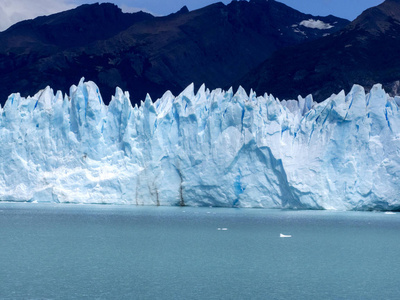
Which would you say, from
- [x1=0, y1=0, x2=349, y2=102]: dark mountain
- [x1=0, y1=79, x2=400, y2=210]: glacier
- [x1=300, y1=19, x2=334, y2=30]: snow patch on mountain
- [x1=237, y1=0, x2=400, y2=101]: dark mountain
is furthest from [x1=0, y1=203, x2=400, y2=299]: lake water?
[x1=300, y1=19, x2=334, y2=30]: snow patch on mountain

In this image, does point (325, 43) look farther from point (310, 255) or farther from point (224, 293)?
point (224, 293)

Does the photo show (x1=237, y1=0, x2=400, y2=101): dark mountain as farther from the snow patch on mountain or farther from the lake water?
the snow patch on mountain

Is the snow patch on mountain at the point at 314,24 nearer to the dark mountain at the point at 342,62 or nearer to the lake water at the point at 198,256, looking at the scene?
the dark mountain at the point at 342,62

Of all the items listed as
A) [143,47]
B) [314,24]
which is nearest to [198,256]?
[143,47]

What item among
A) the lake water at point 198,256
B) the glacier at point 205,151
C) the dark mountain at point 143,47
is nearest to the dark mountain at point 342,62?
the dark mountain at point 143,47

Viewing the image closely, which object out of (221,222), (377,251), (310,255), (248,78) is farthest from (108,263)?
(248,78)

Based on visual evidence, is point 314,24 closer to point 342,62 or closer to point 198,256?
point 342,62
